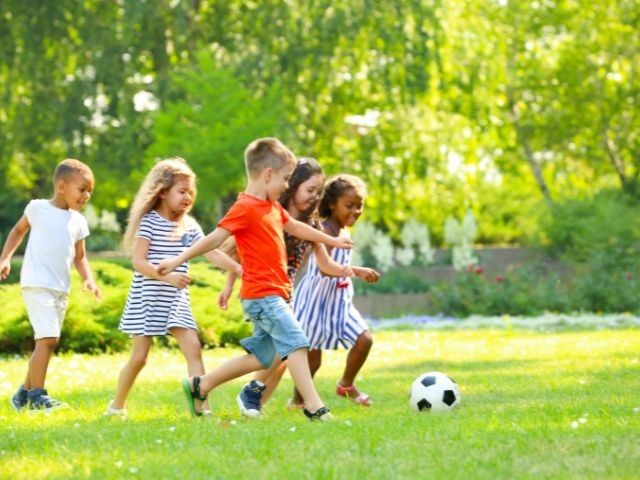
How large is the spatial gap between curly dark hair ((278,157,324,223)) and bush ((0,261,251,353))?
5556 mm

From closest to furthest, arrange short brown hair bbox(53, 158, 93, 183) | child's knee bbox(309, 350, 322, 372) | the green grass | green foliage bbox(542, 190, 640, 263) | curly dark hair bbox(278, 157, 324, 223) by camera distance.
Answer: the green grass, curly dark hair bbox(278, 157, 324, 223), short brown hair bbox(53, 158, 93, 183), child's knee bbox(309, 350, 322, 372), green foliage bbox(542, 190, 640, 263)

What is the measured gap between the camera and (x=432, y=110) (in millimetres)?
29578

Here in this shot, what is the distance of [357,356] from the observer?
8.59 meters

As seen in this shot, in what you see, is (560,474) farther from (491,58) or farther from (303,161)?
(491,58)

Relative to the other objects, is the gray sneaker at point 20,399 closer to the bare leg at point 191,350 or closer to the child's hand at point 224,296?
the bare leg at point 191,350

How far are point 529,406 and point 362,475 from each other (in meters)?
2.68

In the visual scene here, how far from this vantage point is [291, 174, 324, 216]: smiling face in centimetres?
796

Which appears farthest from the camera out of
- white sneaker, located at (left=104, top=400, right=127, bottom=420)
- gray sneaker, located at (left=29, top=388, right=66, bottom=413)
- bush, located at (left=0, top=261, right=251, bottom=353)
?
bush, located at (left=0, top=261, right=251, bottom=353)

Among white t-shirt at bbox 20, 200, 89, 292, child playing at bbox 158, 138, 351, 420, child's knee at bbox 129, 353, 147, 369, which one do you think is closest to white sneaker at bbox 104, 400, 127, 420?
child's knee at bbox 129, 353, 147, 369

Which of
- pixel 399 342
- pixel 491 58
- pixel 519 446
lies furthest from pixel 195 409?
pixel 491 58

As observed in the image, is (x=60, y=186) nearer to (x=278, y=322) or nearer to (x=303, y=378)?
(x=278, y=322)

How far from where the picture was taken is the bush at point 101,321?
1309 centimetres

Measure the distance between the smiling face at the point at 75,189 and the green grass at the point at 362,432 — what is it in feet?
4.55

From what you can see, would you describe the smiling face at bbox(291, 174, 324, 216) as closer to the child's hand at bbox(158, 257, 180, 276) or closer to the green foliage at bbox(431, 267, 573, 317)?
the child's hand at bbox(158, 257, 180, 276)
